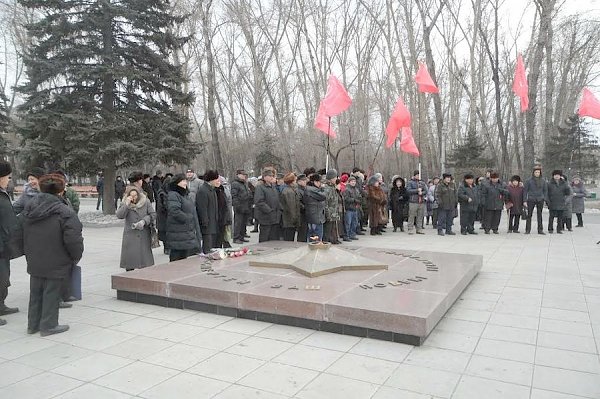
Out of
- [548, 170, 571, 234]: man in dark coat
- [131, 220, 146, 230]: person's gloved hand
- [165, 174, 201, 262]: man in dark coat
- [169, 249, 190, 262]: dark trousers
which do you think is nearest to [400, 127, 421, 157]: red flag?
[548, 170, 571, 234]: man in dark coat

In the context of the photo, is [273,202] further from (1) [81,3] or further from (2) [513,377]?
(1) [81,3]

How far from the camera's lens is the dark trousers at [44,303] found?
16.4 feet

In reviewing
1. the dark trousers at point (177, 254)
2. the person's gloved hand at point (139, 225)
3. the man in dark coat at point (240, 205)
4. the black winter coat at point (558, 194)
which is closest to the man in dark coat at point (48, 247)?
the person's gloved hand at point (139, 225)

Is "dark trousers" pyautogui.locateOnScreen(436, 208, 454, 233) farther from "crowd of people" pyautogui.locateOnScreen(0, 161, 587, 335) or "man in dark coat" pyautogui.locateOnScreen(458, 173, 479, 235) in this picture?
"man in dark coat" pyautogui.locateOnScreen(458, 173, 479, 235)

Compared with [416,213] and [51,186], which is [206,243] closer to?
[51,186]

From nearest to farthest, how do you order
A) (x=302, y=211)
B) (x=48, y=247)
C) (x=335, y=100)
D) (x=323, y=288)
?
1. (x=48, y=247)
2. (x=323, y=288)
3. (x=302, y=211)
4. (x=335, y=100)

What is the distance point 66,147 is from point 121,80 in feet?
10.0

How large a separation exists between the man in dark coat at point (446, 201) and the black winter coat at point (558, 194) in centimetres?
265

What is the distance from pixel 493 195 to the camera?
43.4 feet

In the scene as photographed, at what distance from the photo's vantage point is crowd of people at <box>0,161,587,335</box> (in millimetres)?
5012

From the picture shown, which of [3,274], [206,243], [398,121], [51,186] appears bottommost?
[206,243]

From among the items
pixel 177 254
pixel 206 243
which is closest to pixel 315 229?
pixel 206 243

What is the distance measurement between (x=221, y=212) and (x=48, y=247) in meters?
4.53

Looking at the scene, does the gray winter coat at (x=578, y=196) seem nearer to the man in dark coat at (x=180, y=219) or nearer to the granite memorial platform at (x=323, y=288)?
the granite memorial platform at (x=323, y=288)
